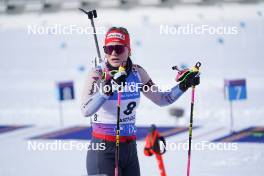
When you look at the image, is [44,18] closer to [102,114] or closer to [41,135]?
[41,135]

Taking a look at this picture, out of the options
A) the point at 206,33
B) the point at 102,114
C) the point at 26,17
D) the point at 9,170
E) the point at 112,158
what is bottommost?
the point at 9,170

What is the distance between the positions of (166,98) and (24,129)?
240 inches

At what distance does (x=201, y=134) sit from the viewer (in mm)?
8516

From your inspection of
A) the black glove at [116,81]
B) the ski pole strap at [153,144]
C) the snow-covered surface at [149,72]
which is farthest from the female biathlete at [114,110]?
the snow-covered surface at [149,72]

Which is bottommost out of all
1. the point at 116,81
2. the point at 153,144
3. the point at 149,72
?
the point at 153,144

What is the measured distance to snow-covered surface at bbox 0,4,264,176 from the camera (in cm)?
698

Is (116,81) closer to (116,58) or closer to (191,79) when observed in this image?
(116,58)

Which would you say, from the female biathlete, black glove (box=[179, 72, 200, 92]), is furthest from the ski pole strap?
black glove (box=[179, 72, 200, 92])

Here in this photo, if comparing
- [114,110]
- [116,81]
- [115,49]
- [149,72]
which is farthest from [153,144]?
[149,72]

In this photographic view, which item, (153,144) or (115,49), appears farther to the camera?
(115,49)

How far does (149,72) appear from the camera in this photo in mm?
11641

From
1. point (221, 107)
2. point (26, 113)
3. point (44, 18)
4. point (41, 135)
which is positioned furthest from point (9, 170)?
point (44, 18)

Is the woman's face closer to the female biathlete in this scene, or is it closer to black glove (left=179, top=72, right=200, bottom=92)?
the female biathlete

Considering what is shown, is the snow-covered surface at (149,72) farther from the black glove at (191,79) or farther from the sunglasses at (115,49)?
the sunglasses at (115,49)
